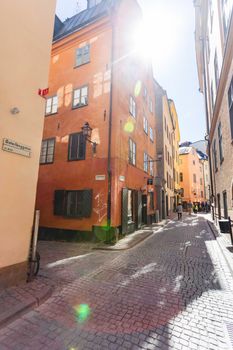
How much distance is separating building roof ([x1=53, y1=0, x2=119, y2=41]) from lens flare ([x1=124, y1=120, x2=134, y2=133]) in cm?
596

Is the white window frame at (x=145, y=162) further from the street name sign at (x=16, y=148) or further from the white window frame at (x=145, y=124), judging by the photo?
the street name sign at (x=16, y=148)

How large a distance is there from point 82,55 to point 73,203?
28.4ft

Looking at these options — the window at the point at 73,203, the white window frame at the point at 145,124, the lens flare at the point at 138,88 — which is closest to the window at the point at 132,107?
the lens flare at the point at 138,88

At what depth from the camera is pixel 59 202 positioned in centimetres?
1029

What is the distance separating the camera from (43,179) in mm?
11211

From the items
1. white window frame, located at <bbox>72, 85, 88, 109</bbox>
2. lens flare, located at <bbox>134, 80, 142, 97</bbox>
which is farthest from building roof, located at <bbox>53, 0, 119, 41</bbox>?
lens flare, located at <bbox>134, 80, 142, 97</bbox>

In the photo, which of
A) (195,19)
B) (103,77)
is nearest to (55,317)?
(103,77)

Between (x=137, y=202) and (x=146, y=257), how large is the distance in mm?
5876

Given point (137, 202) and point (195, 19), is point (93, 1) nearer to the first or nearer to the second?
point (195, 19)

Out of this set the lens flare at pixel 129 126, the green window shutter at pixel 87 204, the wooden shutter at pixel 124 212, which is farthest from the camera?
the lens flare at pixel 129 126

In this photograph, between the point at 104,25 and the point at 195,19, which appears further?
the point at 195,19

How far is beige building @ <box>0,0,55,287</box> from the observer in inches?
163

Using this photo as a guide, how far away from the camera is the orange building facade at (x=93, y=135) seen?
31.6 ft

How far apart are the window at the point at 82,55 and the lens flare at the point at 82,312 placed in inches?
468
